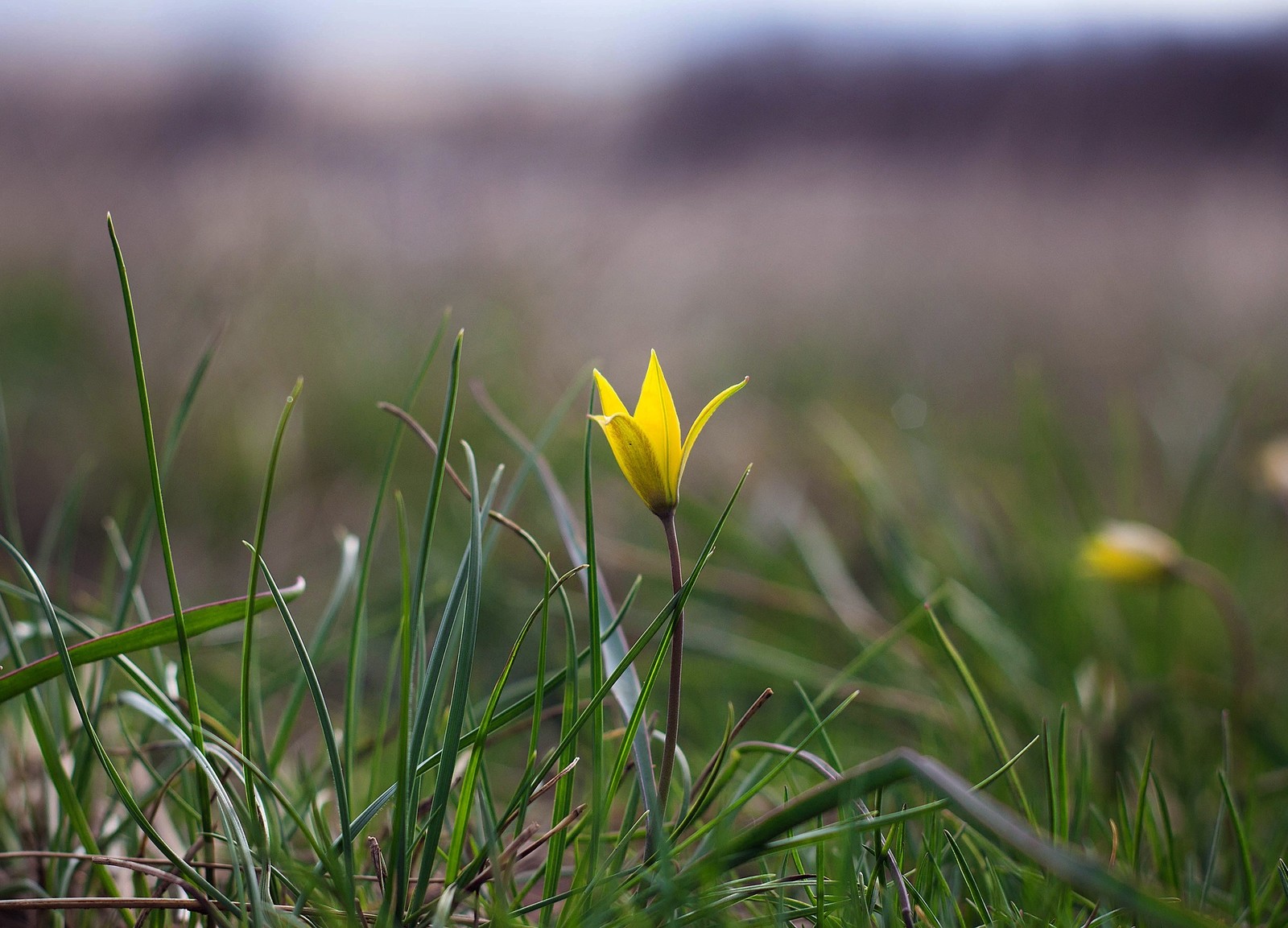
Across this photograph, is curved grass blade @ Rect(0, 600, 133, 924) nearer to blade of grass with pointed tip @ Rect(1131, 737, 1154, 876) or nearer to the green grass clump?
the green grass clump

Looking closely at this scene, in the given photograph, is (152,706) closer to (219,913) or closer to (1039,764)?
(219,913)

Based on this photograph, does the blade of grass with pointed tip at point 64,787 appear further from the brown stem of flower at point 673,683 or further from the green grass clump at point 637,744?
the brown stem of flower at point 673,683

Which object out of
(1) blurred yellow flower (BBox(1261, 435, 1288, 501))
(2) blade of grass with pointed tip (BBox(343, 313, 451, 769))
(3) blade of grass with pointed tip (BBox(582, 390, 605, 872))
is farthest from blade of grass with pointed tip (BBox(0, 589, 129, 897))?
(1) blurred yellow flower (BBox(1261, 435, 1288, 501))

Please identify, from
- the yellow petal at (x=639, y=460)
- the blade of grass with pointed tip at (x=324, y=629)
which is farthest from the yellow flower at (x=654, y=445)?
the blade of grass with pointed tip at (x=324, y=629)

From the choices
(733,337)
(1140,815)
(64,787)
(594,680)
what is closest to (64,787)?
(64,787)

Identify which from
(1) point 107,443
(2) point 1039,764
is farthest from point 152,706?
(1) point 107,443
